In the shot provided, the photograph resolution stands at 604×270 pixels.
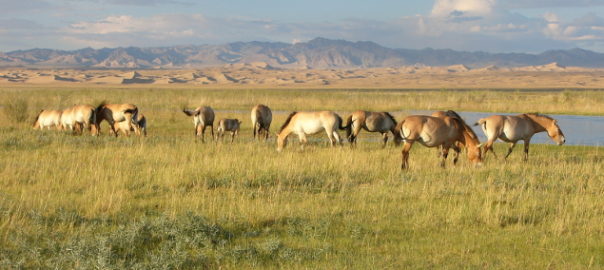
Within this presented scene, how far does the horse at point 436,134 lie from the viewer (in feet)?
47.3

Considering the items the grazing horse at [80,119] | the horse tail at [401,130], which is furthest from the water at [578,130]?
the grazing horse at [80,119]

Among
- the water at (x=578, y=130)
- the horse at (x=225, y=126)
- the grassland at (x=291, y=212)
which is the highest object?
the grassland at (x=291, y=212)

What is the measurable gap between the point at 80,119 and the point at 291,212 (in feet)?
53.7

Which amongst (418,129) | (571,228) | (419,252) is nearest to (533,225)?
(571,228)

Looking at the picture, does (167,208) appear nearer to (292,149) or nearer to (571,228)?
(571,228)

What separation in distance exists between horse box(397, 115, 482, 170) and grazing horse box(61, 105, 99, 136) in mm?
13158

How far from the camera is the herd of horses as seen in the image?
14.6 meters

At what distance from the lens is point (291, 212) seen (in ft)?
32.0

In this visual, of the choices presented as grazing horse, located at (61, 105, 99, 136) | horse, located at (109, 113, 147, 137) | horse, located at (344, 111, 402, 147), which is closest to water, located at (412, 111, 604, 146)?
horse, located at (344, 111, 402, 147)

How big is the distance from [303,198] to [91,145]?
10.4m

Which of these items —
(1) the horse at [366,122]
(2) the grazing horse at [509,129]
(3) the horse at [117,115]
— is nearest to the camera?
(2) the grazing horse at [509,129]

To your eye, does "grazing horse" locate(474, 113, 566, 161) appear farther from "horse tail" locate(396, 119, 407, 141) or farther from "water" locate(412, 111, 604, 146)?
"water" locate(412, 111, 604, 146)

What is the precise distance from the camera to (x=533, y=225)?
920 centimetres

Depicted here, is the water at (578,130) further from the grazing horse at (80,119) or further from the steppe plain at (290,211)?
the grazing horse at (80,119)
